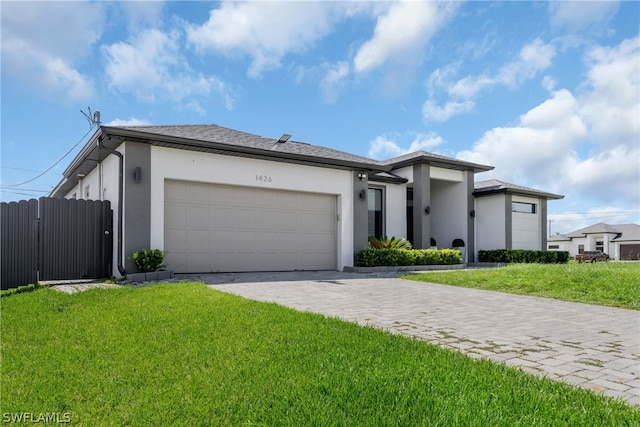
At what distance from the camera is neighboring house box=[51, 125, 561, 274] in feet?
31.0

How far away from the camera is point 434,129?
640 inches

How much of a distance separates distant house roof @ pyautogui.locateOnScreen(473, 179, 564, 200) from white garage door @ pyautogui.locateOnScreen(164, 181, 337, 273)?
30.1 ft

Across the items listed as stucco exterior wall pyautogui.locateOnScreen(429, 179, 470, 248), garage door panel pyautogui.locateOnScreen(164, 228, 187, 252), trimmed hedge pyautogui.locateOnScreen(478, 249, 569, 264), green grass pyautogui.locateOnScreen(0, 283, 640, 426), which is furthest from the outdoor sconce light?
trimmed hedge pyautogui.locateOnScreen(478, 249, 569, 264)

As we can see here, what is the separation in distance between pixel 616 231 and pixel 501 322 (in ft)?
150

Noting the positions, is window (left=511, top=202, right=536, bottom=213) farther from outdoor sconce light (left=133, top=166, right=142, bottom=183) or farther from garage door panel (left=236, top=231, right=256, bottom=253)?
outdoor sconce light (left=133, top=166, right=142, bottom=183)

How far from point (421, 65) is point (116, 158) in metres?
8.88

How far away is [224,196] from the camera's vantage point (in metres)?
11.0

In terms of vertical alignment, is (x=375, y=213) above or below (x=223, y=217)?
above

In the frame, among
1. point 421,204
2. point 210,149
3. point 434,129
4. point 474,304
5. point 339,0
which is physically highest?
point 339,0

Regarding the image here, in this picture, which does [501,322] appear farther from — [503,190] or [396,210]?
[503,190]

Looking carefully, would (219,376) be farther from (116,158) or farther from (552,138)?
(552,138)

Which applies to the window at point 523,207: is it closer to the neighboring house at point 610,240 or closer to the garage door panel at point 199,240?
the garage door panel at point 199,240

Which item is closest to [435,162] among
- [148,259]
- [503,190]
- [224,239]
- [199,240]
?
[503,190]

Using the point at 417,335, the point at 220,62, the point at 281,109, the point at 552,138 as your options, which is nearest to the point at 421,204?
the point at 281,109
